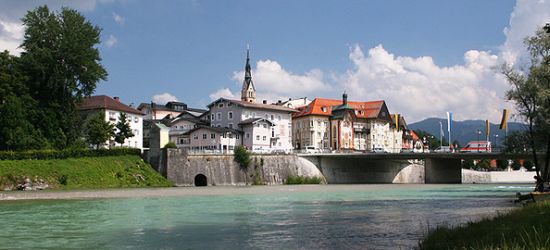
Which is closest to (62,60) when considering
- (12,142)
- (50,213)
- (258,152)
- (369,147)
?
(12,142)

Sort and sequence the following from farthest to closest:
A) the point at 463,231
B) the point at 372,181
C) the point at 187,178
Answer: the point at 372,181
the point at 187,178
the point at 463,231

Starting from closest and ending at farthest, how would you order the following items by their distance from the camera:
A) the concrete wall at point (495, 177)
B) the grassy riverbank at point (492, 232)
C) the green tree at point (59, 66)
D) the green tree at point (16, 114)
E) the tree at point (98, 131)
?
the grassy riverbank at point (492, 232), the green tree at point (16, 114), the green tree at point (59, 66), the tree at point (98, 131), the concrete wall at point (495, 177)

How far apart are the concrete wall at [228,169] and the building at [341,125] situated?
33346mm

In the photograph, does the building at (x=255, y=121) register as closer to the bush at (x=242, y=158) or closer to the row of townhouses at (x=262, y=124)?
the row of townhouses at (x=262, y=124)

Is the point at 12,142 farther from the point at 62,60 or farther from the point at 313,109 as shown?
the point at 313,109

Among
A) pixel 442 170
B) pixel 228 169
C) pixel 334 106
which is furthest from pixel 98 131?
pixel 334 106

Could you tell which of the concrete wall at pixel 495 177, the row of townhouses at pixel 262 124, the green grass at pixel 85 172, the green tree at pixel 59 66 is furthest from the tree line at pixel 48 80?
the concrete wall at pixel 495 177

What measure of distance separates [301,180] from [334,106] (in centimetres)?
5129

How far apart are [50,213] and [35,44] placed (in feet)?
154

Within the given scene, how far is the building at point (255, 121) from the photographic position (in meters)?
115

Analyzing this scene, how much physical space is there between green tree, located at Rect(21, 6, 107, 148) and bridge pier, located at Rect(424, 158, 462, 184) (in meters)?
57.1

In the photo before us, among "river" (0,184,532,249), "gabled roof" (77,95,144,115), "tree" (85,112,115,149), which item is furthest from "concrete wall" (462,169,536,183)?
"river" (0,184,532,249)

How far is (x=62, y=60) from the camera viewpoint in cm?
8112

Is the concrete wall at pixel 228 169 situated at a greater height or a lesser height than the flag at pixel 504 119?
lesser
